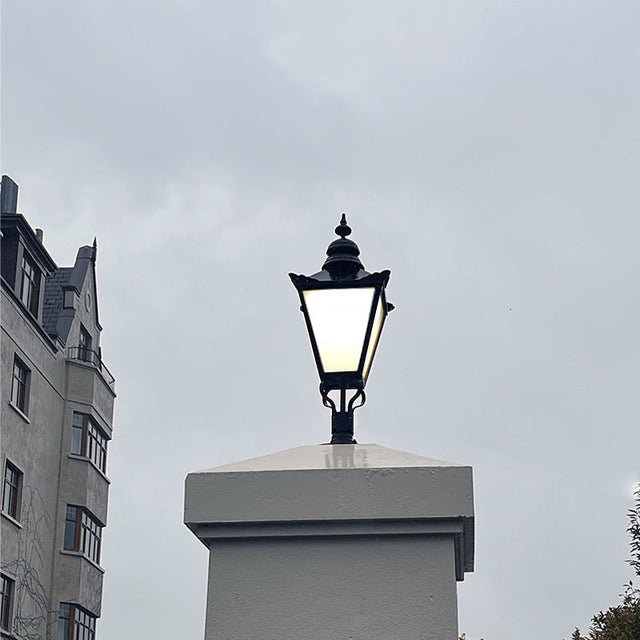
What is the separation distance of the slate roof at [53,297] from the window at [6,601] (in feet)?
22.0

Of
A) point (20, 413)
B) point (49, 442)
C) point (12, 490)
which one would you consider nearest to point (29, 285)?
point (20, 413)

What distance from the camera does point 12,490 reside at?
23953mm

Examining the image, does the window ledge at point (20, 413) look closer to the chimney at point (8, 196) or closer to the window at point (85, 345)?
the window at point (85, 345)

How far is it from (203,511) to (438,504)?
69 cm

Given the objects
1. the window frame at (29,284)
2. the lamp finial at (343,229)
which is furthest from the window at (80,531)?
the lamp finial at (343,229)

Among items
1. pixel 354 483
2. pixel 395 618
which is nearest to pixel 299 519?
pixel 354 483

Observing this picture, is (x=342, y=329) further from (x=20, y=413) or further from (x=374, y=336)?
(x=20, y=413)

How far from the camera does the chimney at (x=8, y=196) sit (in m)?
28.7

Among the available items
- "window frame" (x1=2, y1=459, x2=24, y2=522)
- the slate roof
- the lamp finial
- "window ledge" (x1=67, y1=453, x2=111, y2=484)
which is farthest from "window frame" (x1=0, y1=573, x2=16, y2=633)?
the lamp finial

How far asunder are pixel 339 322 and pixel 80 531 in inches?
988

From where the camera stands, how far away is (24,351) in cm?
2475

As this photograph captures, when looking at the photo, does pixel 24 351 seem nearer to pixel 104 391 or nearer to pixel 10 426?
pixel 10 426

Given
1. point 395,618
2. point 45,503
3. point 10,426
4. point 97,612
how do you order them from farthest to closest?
point 97,612
point 45,503
point 10,426
point 395,618

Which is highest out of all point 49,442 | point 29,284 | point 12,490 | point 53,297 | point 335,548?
point 53,297
